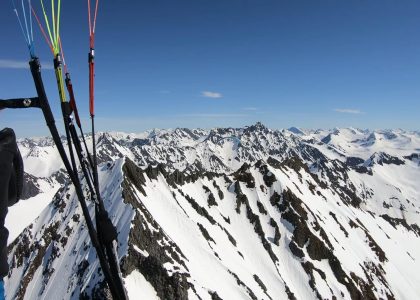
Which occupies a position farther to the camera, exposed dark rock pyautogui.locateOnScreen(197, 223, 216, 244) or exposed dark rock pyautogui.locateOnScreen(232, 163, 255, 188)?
exposed dark rock pyautogui.locateOnScreen(232, 163, 255, 188)

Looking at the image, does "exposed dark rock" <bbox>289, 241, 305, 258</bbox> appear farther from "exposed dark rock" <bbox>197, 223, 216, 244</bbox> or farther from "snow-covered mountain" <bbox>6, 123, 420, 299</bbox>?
"exposed dark rock" <bbox>197, 223, 216, 244</bbox>

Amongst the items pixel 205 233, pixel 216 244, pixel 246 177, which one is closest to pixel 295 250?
pixel 216 244

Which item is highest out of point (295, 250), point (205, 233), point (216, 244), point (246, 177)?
point (246, 177)

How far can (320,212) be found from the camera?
140 metres

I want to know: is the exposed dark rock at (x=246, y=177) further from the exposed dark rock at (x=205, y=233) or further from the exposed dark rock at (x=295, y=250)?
the exposed dark rock at (x=205, y=233)

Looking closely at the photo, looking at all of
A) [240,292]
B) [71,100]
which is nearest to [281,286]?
[240,292]

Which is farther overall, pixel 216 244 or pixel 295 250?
pixel 295 250

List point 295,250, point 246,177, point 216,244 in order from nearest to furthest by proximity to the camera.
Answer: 1. point 216,244
2. point 295,250
3. point 246,177

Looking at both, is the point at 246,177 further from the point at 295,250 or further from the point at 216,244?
the point at 216,244

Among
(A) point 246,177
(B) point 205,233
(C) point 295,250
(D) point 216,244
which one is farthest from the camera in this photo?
(A) point 246,177

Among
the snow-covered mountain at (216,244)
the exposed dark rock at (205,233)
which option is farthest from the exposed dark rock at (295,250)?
the exposed dark rock at (205,233)

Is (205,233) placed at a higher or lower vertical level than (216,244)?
higher

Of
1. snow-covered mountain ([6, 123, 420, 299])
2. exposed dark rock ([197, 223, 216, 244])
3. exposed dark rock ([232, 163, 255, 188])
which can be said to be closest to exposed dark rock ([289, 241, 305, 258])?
snow-covered mountain ([6, 123, 420, 299])

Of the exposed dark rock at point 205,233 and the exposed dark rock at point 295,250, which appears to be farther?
the exposed dark rock at point 295,250
